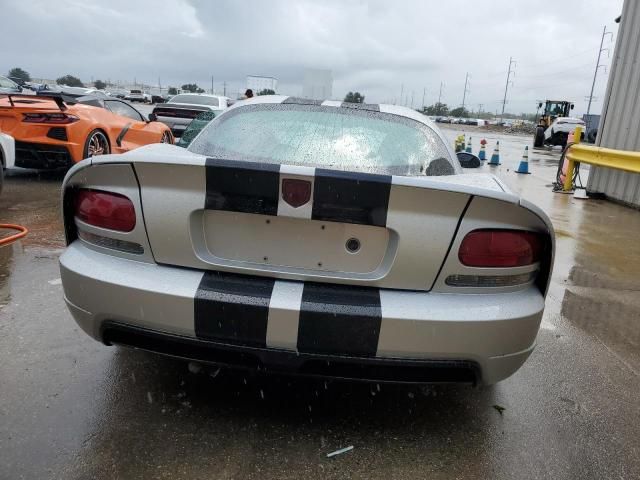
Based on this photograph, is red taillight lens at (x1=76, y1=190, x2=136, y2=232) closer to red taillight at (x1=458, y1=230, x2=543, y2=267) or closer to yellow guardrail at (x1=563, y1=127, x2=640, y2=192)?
red taillight at (x1=458, y1=230, x2=543, y2=267)

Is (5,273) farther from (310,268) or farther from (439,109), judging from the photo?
(439,109)

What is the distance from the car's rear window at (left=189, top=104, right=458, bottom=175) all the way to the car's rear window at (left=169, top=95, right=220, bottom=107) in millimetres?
11783

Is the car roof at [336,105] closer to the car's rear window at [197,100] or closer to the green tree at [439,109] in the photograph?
the car's rear window at [197,100]

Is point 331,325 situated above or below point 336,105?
below

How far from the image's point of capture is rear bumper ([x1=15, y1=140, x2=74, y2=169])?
23.4 feet

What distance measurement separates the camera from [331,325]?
184cm

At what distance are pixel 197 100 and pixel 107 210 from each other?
43.0ft

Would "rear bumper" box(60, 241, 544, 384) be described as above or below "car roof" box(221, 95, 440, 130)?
below

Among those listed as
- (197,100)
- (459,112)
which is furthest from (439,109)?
(197,100)

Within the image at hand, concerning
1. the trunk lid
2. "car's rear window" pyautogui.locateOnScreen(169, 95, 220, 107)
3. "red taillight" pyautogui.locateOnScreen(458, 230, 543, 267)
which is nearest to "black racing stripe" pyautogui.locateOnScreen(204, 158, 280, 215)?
the trunk lid

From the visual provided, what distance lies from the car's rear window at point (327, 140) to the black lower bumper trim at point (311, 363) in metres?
0.85

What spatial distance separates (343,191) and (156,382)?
4.47ft

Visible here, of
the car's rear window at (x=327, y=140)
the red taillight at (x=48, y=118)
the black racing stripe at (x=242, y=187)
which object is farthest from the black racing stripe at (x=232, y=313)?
the red taillight at (x=48, y=118)

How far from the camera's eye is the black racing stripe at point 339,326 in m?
1.84
